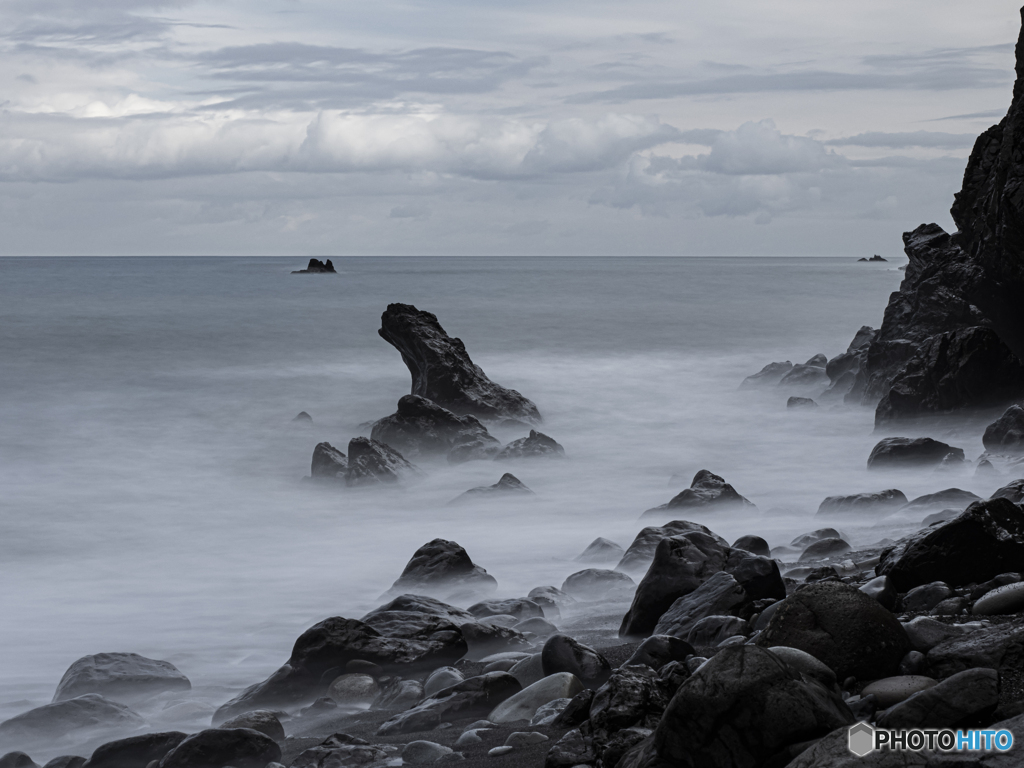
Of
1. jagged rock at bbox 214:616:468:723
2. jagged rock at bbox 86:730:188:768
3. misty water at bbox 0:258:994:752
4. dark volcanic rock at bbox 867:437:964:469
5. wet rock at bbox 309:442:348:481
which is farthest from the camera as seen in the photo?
wet rock at bbox 309:442:348:481

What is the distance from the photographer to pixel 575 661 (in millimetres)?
4945

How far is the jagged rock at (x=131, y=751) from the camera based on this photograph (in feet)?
15.1

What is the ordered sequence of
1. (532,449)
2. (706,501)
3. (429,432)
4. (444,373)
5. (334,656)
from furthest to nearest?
(444,373) → (429,432) → (532,449) → (706,501) → (334,656)

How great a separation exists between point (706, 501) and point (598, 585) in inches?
121

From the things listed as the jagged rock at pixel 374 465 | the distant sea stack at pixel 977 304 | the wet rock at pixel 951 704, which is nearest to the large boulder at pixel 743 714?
the wet rock at pixel 951 704

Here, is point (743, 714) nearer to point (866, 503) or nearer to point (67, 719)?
point (67, 719)

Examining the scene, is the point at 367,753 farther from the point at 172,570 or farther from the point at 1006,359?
the point at 1006,359

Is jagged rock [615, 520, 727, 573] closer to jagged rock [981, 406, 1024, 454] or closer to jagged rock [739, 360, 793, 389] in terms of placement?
jagged rock [981, 406, 1024, 454]

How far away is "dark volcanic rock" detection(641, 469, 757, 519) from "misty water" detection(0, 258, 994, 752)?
23cm

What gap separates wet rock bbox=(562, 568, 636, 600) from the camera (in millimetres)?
7312

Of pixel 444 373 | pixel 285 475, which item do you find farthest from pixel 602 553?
pixel 444 373

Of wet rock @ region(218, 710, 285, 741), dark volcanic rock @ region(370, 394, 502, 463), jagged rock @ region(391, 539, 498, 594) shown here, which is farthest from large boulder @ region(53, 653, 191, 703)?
dark volcanic rock @ region(370, 394, 502, 463)

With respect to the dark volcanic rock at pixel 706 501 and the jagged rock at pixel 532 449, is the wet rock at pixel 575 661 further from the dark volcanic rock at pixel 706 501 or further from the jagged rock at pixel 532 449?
the jagged rock at pixel 532 449

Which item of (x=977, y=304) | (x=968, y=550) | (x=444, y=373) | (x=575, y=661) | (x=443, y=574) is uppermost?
(x=977, y=304)
